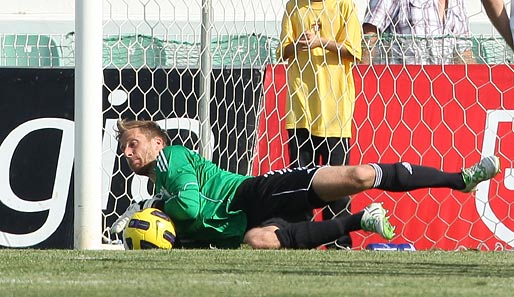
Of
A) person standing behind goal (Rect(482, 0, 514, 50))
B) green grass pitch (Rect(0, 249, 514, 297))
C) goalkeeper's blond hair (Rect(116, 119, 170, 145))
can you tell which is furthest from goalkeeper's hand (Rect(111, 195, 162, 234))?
person standing behind goal (Rect(482, 0, 514, 50))

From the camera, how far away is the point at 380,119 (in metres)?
7.93

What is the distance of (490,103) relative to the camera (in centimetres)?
781

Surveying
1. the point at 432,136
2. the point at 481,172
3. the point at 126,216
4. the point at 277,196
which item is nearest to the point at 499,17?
the point at 481,172

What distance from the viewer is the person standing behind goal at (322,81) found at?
25.8ft

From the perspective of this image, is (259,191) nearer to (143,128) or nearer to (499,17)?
(143,128)

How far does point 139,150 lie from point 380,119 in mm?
1672

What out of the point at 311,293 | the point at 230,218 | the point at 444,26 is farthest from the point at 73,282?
the point at 444,26

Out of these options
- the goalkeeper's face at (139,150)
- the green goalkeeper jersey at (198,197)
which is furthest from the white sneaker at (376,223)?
the goalkeeper's face at (139,150)

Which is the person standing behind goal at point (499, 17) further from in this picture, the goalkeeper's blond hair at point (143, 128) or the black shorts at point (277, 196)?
the goalkeeper's blond hair at point (143, 128)

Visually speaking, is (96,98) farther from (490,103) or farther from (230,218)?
(490,103)

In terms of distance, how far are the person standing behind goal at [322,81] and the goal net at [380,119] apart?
10 centimetres

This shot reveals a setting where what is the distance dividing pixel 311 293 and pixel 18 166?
411 cm

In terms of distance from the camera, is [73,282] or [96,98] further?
[96,98]

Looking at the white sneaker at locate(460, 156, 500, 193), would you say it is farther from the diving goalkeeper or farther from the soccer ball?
the soccer ball
